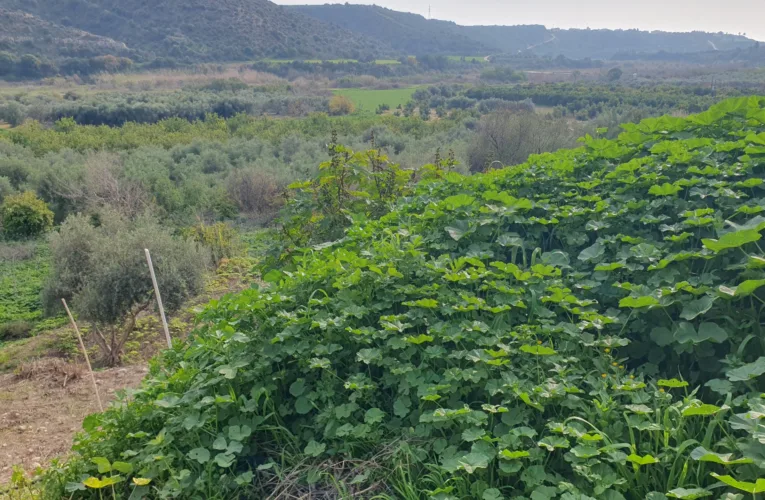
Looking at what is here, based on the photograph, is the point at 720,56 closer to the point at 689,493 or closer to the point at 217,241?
the point at 217,241

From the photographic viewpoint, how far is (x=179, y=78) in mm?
48406

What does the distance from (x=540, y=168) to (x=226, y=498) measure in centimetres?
292

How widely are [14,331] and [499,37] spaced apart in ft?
428

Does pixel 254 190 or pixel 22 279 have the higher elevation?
pixel 254 190

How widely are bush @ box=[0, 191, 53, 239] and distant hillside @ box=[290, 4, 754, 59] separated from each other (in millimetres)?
87078

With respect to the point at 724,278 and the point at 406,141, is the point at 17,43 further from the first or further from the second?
the point at 724,278

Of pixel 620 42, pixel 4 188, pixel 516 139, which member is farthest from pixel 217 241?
pixel 620 42

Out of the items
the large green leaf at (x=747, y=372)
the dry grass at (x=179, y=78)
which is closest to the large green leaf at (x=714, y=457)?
the large green leaf at (x=747, y=372)

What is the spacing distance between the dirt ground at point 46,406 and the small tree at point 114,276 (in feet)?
1.99

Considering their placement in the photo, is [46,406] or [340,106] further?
[340,106]

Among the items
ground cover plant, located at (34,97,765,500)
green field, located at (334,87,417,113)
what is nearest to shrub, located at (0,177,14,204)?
ground cover plant, located at (34,97,765,500)

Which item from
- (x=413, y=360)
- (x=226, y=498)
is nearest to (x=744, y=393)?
(x=413, y=360)

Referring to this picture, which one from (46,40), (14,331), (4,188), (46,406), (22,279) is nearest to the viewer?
(46,406)

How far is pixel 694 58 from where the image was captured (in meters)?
81.8
